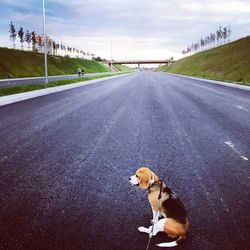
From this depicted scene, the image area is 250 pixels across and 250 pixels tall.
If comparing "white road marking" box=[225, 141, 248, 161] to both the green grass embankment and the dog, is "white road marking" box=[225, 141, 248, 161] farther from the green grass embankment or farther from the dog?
the green grass embankment

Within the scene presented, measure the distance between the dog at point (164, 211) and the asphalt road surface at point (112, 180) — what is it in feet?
0.43

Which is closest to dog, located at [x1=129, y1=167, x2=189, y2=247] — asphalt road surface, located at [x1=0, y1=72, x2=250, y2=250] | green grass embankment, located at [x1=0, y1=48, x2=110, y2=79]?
asphalt road surface, located at [x1=0, y1=72, x2=250, y2=250]

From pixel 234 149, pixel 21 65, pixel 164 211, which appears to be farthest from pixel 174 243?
pixel 21 65

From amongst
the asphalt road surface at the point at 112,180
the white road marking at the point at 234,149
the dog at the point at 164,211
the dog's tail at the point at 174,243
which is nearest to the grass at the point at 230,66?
the white road marking at the point at 234,149

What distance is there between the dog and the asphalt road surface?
5.1 inches

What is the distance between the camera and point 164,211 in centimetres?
348

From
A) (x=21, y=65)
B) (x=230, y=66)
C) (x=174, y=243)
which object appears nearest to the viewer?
(x=174, y=243)

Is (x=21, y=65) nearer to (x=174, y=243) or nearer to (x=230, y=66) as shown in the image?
(x=230, y=66)

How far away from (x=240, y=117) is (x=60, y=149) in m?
7.86

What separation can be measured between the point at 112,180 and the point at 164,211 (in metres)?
2.03

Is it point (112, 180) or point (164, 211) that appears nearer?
point (164, 211)

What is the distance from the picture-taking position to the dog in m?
3.37

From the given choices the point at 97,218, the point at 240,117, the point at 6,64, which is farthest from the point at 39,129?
the point at 6,64

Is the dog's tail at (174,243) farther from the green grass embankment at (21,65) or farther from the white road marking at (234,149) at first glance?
the green grass embankment at (21,65)
